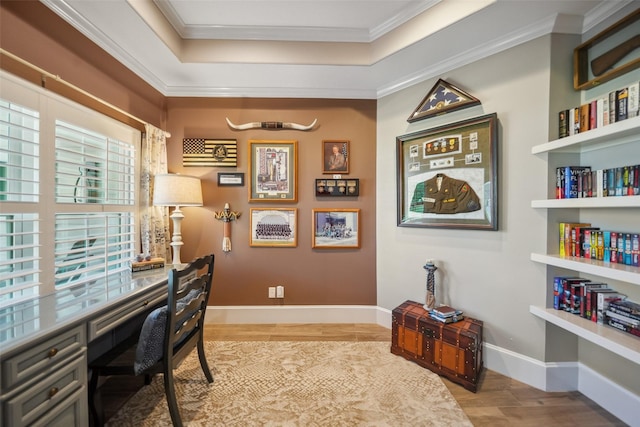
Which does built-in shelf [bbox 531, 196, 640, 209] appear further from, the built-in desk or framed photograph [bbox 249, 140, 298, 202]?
the built-in desk

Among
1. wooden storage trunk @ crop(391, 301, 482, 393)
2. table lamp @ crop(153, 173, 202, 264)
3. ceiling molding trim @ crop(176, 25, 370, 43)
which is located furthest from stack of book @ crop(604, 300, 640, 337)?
table lamp @ crop(153, 173, 202, 264)

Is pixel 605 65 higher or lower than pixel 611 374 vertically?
higher

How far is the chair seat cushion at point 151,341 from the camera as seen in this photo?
4.48 ft

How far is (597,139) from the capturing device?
1569 mm

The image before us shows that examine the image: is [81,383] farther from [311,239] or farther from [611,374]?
[611,374]

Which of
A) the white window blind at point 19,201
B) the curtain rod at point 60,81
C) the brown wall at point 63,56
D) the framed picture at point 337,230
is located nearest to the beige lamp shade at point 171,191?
the curtain rod at point 60,81

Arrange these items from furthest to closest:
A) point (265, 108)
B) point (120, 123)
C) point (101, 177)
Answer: point (265, 108) → point (120, 123) → point (101, 177)

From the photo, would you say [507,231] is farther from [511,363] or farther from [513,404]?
[513,404]

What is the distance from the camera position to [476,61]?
2.14 m

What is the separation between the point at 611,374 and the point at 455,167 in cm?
174

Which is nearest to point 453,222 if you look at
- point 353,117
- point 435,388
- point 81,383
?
point 435,388

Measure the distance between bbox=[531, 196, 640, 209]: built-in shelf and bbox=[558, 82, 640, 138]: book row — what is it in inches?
18.7

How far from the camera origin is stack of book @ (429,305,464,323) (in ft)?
6.69

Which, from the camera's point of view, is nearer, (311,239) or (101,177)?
(101,177)
